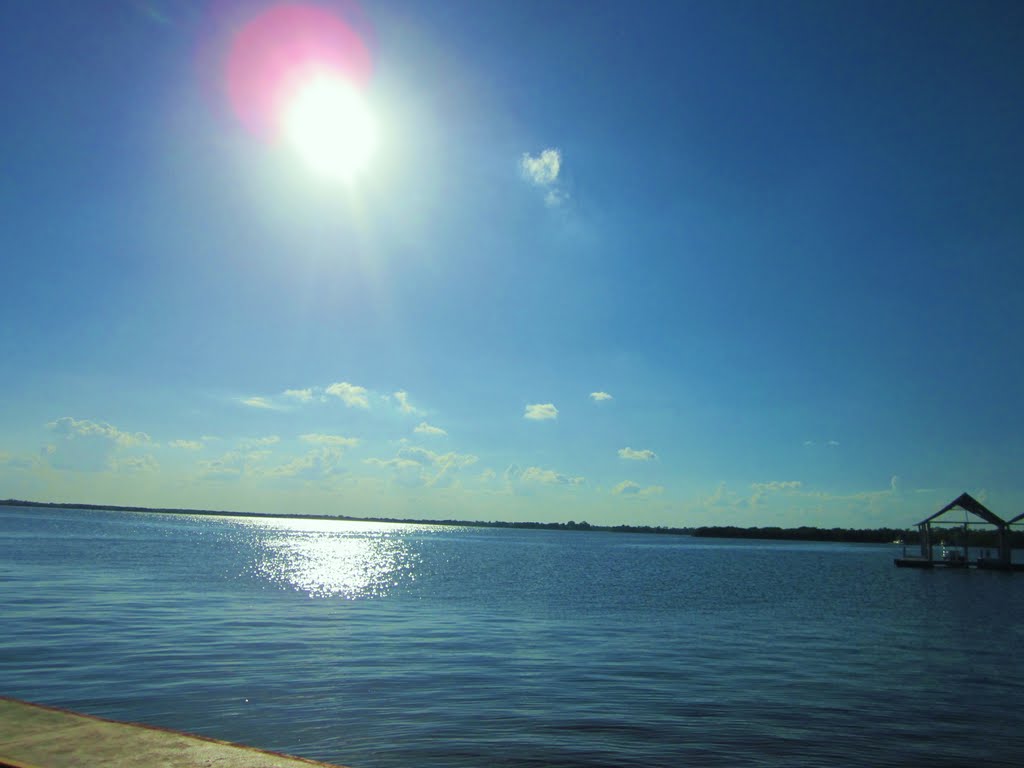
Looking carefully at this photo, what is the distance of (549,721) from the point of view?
16188 mm

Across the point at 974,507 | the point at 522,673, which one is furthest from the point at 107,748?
the point at 974,507

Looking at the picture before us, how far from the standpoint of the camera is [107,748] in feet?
28.0

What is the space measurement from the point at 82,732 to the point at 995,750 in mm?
17244

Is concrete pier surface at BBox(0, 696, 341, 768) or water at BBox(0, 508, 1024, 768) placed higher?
concrete pier surface at BBox(0, 696, 341, 768)

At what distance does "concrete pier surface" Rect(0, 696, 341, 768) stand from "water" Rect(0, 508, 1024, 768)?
4644 millimetres

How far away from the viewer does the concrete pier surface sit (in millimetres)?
8039

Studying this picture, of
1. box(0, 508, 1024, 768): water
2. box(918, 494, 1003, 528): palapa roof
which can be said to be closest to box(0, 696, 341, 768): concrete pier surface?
box(0, 508, 1024, 768): water

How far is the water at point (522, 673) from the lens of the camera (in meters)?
14.9

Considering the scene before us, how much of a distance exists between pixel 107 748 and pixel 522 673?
47.7 ft

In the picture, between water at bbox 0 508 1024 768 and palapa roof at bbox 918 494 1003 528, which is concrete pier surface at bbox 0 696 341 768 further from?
palapa roof at bbox 918 494 1003 528

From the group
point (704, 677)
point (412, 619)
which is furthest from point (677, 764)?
point (412, 619)

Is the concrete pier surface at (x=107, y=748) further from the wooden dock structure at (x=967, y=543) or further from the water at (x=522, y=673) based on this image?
the wooden dock structure at (x=967, y=543)

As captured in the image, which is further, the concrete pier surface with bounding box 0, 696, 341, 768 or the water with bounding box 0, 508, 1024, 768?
the water with bounding box 0, 508, 1024, 768

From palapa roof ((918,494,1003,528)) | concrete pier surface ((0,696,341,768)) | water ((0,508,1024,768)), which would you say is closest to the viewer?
concrete pier surface ((0,696,341,768))
